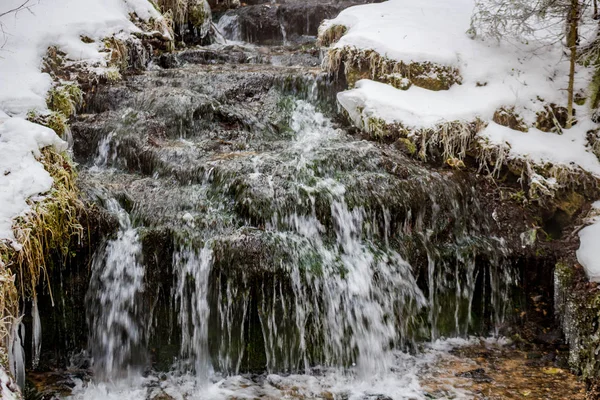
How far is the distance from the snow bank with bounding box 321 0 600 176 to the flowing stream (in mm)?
765

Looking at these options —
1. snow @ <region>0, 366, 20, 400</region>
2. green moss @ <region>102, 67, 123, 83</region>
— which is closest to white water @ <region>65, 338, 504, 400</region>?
snow @ <region>0, 366, 20, 400</region>

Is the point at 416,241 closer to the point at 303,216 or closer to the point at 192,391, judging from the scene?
the point at 303,216

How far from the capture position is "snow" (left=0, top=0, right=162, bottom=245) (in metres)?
3.90

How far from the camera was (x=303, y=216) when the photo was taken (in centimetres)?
475

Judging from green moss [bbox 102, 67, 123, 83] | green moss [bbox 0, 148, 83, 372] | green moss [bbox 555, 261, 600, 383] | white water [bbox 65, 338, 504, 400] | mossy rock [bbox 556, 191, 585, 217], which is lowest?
white water [bbox 65, 338, 504, 400]

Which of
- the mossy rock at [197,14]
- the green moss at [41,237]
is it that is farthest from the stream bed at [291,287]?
the mossy rock at [197,14]

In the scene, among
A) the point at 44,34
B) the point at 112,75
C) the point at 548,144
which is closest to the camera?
the point at 548,144

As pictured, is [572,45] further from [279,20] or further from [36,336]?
[279,20]

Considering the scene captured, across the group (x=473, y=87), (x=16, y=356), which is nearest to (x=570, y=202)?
(x=473, y=87)

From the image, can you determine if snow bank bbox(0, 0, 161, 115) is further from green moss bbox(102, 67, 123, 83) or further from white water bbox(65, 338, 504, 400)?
white water bbox(65, 338, 504, 400)

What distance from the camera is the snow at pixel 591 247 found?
4344 millimetres

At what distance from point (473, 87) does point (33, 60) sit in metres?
6.37

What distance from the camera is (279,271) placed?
427cm

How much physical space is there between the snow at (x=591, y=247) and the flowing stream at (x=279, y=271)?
75 centimetres
